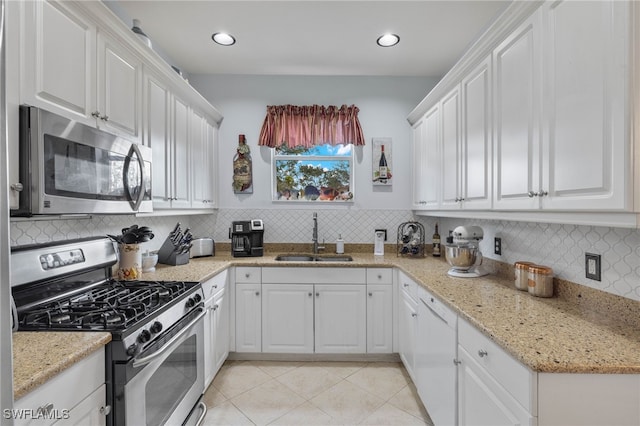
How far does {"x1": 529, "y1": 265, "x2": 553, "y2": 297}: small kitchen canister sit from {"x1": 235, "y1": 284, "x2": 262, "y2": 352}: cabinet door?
6.64ft

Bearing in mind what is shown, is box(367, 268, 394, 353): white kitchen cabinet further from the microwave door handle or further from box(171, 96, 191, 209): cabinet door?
the microwave door handle

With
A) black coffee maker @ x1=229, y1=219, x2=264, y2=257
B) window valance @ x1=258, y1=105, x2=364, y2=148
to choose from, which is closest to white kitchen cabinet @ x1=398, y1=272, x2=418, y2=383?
black coffee maker @ x1=229, y1=219, x2=264, y2=257

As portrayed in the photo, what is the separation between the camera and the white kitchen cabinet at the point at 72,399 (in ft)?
2.89

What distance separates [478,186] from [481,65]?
745 mm

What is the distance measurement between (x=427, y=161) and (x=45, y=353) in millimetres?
2876

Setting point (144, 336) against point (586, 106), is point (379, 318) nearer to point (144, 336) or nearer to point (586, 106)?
point (144, 336)

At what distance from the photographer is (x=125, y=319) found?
131cm

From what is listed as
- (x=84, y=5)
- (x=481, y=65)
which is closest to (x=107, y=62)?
(x=84, y=5)

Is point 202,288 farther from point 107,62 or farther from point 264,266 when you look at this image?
point 107,62

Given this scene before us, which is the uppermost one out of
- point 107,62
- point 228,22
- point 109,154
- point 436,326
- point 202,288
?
point 228,22

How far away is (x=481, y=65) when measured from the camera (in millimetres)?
1946

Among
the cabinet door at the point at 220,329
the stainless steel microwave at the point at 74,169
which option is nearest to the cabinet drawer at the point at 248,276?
the cabinet door at the point at 220,329

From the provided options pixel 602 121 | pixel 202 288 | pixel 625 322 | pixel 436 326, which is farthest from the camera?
pixel 202 288

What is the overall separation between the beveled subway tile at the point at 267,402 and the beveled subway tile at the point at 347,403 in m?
0.17
